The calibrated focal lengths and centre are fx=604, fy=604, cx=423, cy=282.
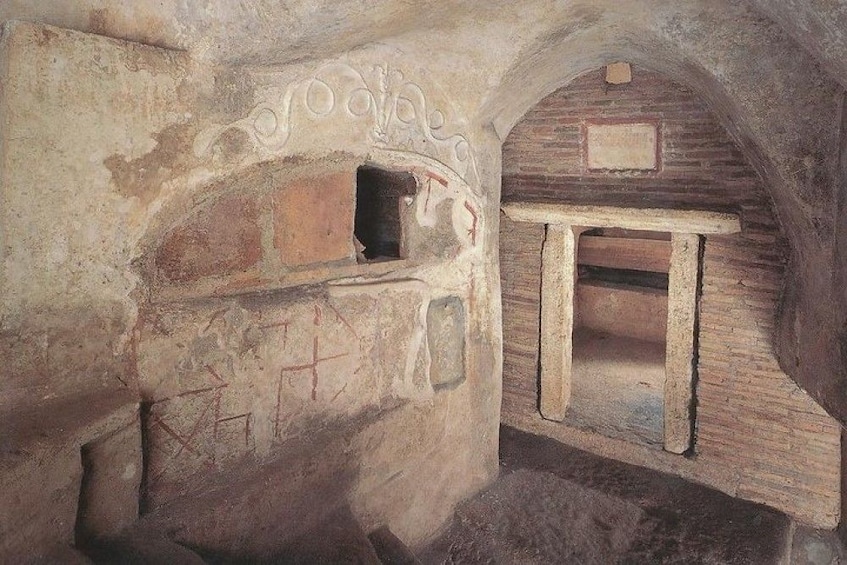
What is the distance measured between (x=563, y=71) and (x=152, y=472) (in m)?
3.59

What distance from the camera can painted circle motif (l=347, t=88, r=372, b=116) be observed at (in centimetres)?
299

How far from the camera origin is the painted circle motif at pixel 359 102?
118 inches

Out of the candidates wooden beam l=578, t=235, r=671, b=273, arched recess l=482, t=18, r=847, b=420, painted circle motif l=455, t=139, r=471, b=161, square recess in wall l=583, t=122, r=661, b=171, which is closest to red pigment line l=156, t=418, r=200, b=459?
painted circle motif l=455, t=139, r=471, b=161

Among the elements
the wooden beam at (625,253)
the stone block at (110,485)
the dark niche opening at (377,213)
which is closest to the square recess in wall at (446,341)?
the dark niche opening at (377,213)

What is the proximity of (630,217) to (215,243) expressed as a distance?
10.0 ft

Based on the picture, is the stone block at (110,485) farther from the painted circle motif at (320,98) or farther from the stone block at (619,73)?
the stone block at (619,73)

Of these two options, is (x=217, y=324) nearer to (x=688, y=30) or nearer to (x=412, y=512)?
(x=412, y=512)

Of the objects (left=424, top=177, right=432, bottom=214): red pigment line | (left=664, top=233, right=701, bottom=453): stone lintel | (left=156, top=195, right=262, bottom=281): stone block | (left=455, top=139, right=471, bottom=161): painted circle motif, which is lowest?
(left=664, top=233, right=701, bottom=453): stone lintel

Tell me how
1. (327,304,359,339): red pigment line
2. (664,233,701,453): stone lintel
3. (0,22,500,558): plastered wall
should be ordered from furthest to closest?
(664,233,701,453): stone lintel → (327,304,359,339): red pigment line → (0,22,500,558): plastered wall

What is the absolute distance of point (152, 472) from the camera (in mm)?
2447

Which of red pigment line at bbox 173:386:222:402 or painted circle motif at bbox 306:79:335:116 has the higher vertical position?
painted circle motif at bbox 306:79:335:116

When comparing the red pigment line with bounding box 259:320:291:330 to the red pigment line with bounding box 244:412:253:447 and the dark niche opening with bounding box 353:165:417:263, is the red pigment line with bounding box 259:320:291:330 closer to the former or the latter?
the red pigment line with bounding box 244:412:253:447

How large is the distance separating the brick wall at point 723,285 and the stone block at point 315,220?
2240 millimetres

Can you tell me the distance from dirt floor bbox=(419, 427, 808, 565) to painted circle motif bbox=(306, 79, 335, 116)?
2692 millimetres
